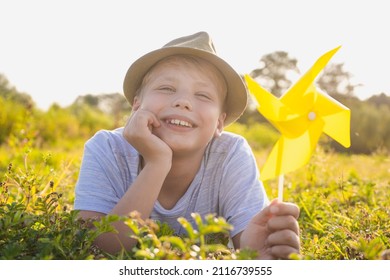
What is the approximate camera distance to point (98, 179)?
8.22 ft

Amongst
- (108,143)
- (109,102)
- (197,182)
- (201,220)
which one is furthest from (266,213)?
(109,102)

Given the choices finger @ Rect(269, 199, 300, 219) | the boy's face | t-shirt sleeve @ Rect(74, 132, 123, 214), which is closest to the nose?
the boy's face

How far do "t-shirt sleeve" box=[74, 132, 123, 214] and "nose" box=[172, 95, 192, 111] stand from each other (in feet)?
1.61

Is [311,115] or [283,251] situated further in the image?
[311,115]

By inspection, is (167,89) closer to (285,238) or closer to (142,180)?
(142,180)

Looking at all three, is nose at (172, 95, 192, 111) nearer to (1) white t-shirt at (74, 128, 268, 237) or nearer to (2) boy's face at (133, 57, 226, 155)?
(2) boy's face at (133, 57, 226, 155)

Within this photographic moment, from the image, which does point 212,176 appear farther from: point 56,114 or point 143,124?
point 56,114

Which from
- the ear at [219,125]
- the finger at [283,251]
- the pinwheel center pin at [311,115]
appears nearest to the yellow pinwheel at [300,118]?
the pinwheel center pin at [311,115]

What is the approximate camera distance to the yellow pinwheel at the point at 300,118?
190 cm

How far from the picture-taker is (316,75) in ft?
6.23

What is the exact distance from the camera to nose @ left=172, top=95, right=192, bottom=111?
7.77 ft

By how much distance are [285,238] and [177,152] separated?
2.78 feet
